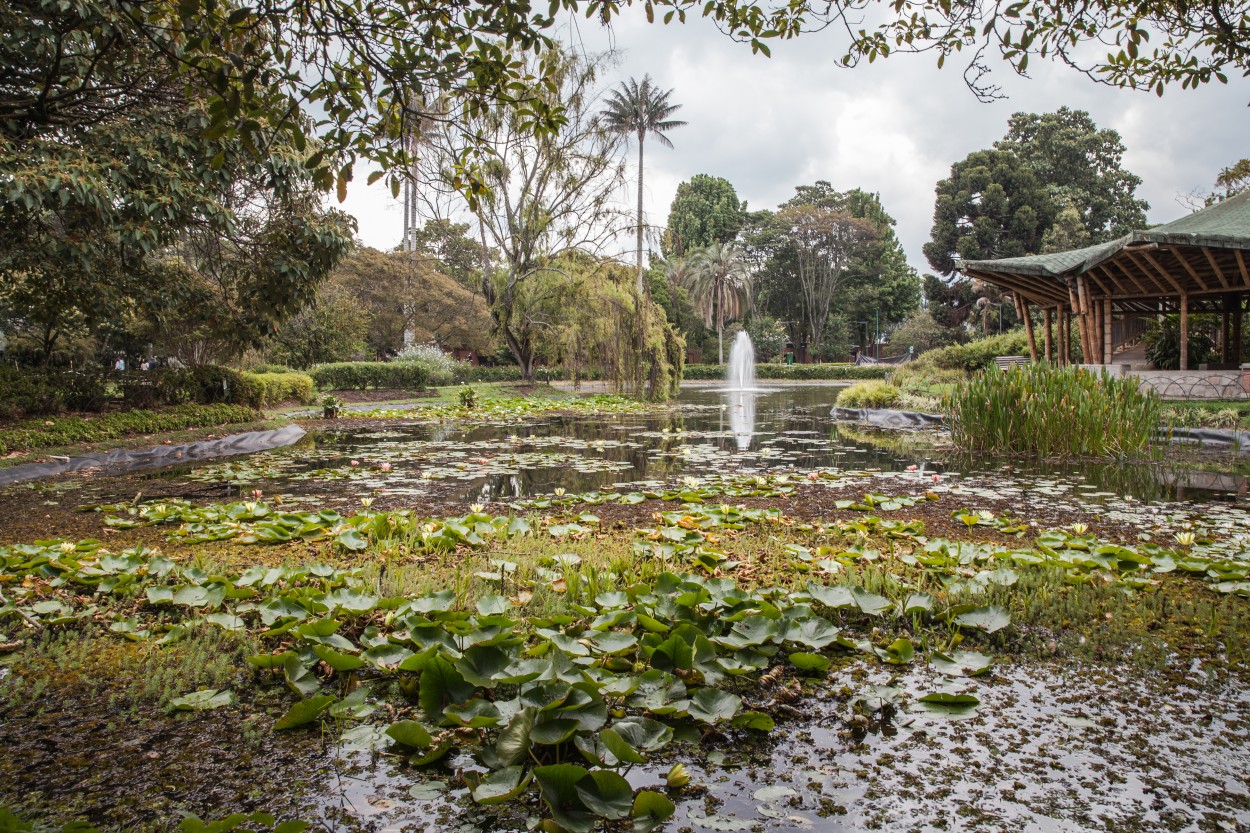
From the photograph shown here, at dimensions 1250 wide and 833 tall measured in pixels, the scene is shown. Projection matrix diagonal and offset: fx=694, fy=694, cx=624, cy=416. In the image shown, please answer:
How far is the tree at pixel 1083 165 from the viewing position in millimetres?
38875

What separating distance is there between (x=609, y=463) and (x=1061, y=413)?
5.18 meters

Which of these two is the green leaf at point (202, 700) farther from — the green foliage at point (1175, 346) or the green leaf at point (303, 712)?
the green foliage at point (1175, 346)

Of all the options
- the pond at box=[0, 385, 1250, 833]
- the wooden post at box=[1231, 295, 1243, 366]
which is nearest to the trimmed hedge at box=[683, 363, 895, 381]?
the wooden post at box=[1231, 295, 1243, 366]

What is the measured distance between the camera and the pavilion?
12.6 m

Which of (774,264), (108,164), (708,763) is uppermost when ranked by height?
(774,264)

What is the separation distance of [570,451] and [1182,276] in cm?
1452

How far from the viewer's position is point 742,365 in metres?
40.1

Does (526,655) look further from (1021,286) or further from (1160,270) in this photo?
(1021,286)

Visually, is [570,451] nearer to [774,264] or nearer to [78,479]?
[78,479]

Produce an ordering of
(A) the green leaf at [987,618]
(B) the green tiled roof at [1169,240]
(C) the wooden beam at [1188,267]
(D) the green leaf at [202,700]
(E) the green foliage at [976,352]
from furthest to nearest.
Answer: (E) the green foliage at [976,352] < (C) the wooden beam at [1188,267] < (B) the green tiled roof at [1169,240] < (A) the green leaf at [987,618] < (D) the green leaf at [202,700]

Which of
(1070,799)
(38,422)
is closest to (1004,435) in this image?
(1070,799)

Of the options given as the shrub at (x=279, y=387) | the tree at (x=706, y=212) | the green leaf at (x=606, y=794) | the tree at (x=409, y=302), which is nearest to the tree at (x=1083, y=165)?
the tree at (x=706, y=212)

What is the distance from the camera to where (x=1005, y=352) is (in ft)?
81.8

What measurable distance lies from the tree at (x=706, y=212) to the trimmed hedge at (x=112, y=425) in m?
41.5
